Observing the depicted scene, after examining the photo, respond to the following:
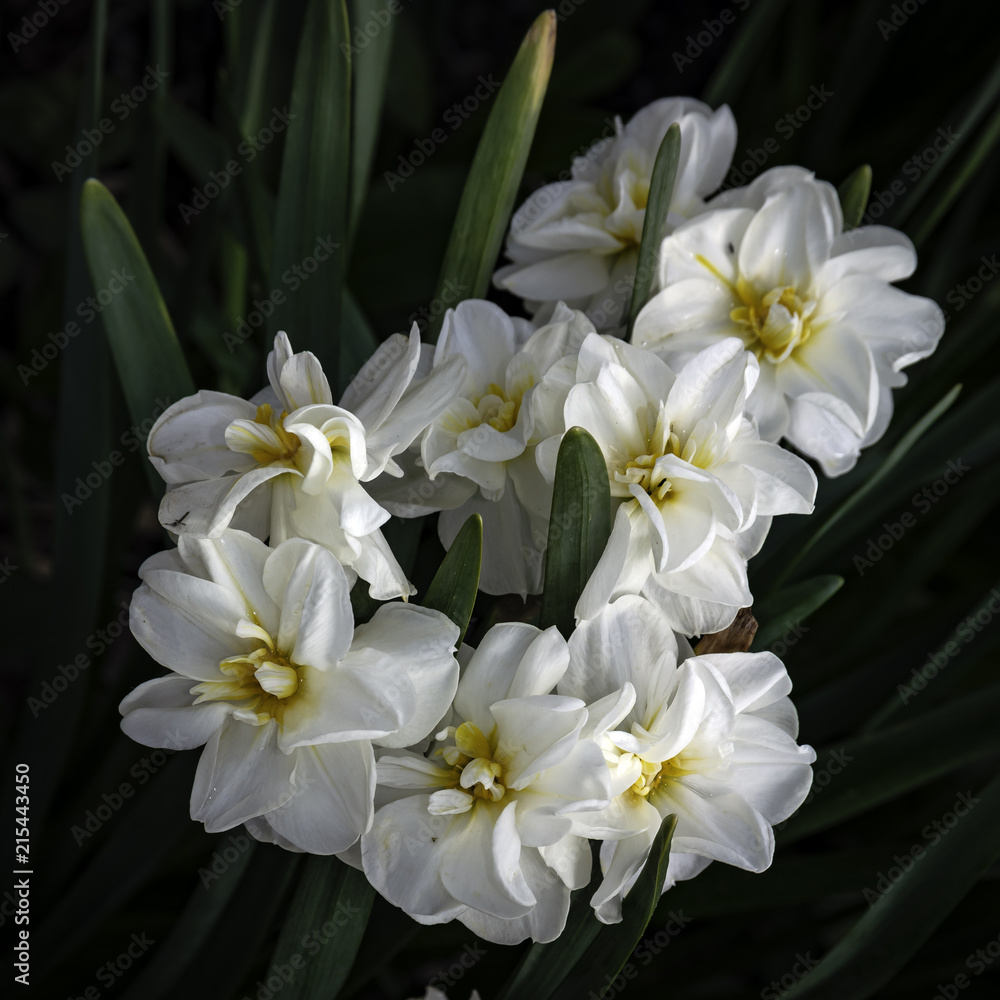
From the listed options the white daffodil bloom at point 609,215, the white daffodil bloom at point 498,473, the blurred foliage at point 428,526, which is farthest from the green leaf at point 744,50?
the white daffodil bloom at point 498,473

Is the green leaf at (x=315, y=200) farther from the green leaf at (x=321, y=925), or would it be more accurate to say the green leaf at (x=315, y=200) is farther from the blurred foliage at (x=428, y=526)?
the green leaf at (x=321, y=925)

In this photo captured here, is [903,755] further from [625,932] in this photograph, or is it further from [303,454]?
[303,454]

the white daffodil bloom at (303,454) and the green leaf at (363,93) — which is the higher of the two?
the green leaf at (363,93)

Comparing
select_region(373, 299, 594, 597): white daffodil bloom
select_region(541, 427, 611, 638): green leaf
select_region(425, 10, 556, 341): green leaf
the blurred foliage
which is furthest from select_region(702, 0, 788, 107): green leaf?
select_region(541, 427, 611, 638): green leaf

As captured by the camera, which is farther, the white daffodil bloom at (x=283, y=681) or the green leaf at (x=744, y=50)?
the green leaf at (x=744, y=50)

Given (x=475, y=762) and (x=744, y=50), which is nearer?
(x=475, y=762)

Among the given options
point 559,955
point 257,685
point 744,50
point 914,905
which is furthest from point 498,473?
point 744,50
